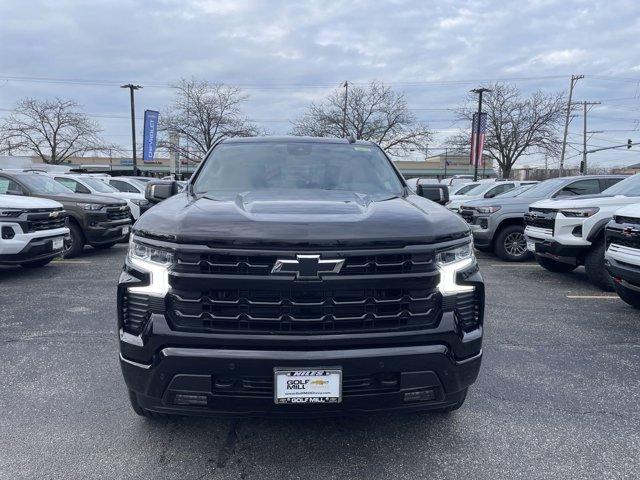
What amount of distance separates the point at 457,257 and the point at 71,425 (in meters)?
2.59

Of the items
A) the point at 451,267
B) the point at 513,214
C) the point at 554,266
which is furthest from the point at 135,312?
the point at 513,214

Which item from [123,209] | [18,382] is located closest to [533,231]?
[18,382]

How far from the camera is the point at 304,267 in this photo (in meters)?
2.33

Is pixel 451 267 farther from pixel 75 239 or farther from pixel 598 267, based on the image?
pixel 75 239

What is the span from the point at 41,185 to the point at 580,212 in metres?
9.41

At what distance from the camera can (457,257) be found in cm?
257

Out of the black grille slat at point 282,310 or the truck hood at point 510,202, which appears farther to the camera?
the truck hood at point 510,202

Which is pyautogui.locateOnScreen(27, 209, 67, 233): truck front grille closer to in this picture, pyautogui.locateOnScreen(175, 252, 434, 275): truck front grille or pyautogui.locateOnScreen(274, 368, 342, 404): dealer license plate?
pyautogui.locateOnScreen(175, 252, 434, 275): truck front grille

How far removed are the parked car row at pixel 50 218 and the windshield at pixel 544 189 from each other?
8.42 metres

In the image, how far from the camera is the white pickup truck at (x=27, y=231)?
6766 millimetres

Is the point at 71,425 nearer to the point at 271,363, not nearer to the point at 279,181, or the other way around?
the point at 271,363

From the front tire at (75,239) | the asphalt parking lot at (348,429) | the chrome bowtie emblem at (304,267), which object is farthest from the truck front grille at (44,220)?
the chrome bowtie emblem at (304,267)

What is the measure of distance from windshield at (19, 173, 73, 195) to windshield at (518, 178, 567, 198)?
366 inches

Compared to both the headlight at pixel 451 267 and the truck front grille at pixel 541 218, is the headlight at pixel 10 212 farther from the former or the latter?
the truck front grille at pixel 541 218
